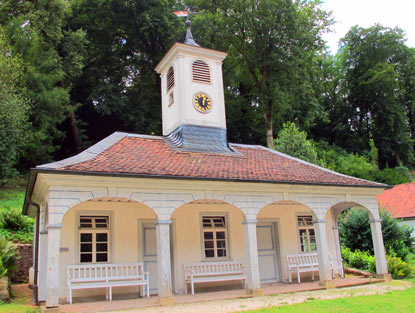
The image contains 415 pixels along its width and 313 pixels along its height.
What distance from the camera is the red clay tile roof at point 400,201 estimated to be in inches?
1104

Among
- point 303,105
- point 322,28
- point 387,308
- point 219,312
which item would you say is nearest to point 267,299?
point 219,312

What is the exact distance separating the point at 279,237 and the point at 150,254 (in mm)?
4711

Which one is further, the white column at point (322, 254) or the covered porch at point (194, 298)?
the white column at point (322, 254)

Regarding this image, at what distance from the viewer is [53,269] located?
9.38m

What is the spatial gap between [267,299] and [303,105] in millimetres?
26351

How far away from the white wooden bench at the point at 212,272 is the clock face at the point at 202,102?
5.99 m

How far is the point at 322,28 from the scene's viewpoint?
3697 cm

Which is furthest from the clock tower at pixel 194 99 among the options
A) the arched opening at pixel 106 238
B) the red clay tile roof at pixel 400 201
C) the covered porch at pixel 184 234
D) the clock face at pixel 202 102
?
the red clay tile roof at pixel 400 201

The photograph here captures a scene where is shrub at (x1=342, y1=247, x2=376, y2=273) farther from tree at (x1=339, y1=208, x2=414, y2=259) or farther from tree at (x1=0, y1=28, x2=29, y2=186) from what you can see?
tree at (x1=0, y1=28, x2=29, y2=186)

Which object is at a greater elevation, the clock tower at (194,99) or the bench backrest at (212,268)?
the clock tower at (194,99)

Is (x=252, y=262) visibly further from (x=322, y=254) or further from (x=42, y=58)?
(x=42, y=58)

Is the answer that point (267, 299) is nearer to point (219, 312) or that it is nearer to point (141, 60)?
point (219, 312)

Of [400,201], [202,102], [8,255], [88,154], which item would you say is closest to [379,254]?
[202,102]

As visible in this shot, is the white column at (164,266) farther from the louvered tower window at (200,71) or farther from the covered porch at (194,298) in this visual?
the louvered tower window at (200,71)
